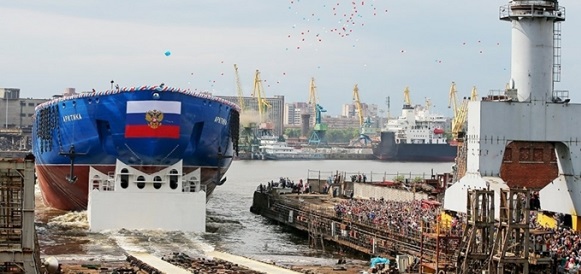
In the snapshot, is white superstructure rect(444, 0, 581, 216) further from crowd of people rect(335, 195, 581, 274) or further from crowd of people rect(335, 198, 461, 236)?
crowd of people rect(335, 198, 461, 236)

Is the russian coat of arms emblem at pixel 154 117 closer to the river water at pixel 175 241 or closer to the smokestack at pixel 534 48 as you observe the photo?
the river water at pixel 175 241

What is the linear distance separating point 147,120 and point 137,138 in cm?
92

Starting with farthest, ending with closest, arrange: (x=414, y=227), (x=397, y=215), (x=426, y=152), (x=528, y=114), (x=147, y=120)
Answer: (x=426, y=152) → (x=147, y=120) → (x=397, y=215) → (x=414, y=227) → (x=528, y=114)

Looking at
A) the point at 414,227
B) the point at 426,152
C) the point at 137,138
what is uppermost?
the point at 137,138

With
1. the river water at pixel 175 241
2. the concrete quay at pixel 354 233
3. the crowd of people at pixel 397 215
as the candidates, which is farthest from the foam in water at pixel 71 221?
the crowd of people at pixel 397 215

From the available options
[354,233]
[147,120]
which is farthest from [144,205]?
[354,233]

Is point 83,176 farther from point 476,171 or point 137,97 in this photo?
point 476,171

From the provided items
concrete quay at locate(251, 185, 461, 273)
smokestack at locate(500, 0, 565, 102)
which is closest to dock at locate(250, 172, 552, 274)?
concrete quay at locate(251, 185, 461, 273)

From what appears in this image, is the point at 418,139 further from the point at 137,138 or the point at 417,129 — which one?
the point at 137,138

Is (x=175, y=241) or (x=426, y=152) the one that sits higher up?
(x=426, y=152)

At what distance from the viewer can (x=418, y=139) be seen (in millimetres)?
191125

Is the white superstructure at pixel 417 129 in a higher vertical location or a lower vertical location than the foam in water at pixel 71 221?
higher

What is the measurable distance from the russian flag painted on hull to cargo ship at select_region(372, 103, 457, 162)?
468 feet

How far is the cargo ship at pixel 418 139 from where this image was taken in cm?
Answer: 18888
